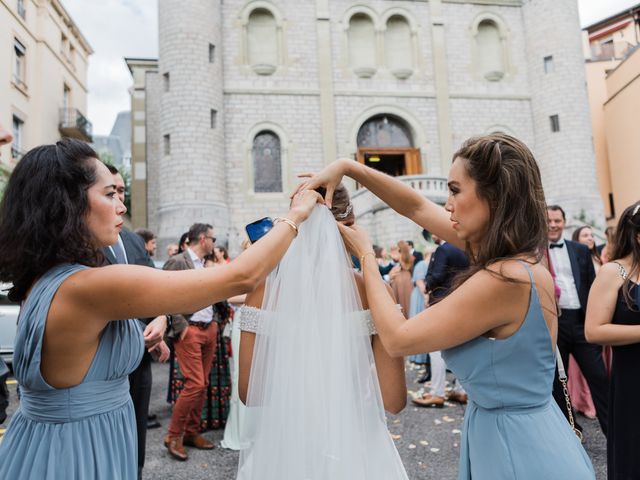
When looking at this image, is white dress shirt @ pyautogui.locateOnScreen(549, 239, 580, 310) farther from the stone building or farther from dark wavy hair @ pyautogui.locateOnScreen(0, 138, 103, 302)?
the stone building

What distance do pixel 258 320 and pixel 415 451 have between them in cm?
301

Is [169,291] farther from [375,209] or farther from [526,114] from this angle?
[526,114]

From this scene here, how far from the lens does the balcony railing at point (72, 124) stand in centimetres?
2198

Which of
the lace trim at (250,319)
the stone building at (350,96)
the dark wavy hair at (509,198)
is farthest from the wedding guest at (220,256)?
the stone building at (350,96)

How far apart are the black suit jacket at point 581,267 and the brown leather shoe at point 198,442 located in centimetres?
383

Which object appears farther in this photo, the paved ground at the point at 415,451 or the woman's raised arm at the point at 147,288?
the paved ground at the point at 415,451

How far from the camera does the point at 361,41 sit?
21609mm

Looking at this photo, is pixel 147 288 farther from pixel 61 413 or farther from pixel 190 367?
pixel 190 367

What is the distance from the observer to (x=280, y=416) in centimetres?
189

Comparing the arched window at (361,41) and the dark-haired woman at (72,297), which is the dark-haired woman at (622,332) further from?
the arched window at (361,41)

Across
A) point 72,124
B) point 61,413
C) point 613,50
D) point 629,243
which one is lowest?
point 61,413

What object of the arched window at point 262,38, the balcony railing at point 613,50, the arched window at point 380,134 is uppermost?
the balcony railing at point 613,50

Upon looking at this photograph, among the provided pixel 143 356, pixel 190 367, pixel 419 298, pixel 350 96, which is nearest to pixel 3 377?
pixel 143 356

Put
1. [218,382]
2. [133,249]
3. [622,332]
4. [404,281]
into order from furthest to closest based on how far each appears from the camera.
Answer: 1. [404,281]
2. [218,382]
3. [133,249]
4. [622,332]
